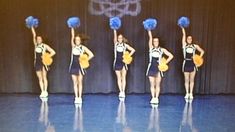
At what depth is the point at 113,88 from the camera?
8391 mm

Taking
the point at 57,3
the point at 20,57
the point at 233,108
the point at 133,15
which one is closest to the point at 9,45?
the point at 20,57

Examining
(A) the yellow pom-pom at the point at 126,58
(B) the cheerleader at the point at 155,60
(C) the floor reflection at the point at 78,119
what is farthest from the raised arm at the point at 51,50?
(B) the cheerleader at the point at 155,60

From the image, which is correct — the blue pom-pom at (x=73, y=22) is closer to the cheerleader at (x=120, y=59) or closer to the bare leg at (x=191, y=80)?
the cheerleader at (x=120, y=59)

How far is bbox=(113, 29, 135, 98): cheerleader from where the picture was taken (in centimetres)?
769

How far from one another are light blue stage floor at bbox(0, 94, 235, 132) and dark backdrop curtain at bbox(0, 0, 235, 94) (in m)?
0.32

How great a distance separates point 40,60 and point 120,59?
148 centimetres

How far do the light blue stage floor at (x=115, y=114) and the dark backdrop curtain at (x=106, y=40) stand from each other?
12.5 inches

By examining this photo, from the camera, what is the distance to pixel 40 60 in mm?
7680

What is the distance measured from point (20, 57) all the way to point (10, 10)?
3.08 ft

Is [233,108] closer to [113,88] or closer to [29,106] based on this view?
[113,88]

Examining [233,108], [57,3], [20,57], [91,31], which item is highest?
[57,3]

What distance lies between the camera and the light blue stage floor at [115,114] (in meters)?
6.09

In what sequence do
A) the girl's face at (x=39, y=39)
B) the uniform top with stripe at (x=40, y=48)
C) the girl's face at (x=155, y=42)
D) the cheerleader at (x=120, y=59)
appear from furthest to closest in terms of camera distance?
the cheerleader at (x=120, y=59), the uniform top with stripe at (x=40, y=48), the girl's face at (x=39, y=39), the girl's face at (x=155, y=42)

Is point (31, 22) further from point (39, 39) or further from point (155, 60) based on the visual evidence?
point (155, 60)
